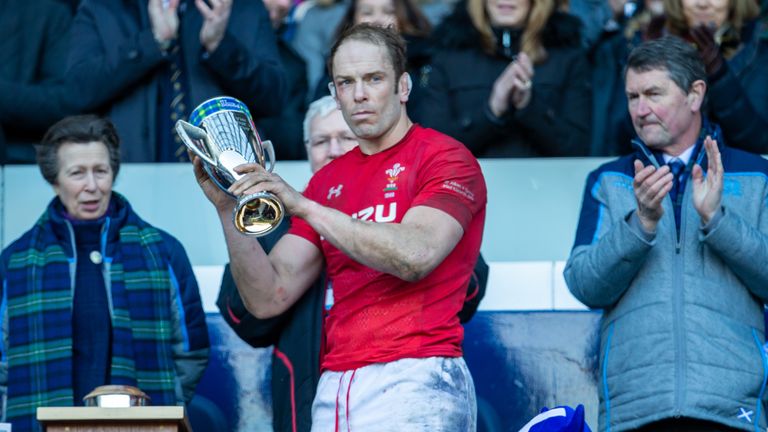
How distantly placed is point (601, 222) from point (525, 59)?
1.25 m

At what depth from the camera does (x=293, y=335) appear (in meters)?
4.94

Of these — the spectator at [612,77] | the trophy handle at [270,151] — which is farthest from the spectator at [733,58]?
the trophy handle at [270,151]

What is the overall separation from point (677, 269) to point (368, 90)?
3.85 feet

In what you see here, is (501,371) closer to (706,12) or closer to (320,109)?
(320,109)

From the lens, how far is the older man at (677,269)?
4918 millimetres

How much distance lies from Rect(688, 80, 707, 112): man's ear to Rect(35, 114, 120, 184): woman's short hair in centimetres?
200

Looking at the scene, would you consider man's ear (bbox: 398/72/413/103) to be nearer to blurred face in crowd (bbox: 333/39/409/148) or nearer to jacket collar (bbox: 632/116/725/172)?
blurred face in crowd (bbox: 333/39/409/148)

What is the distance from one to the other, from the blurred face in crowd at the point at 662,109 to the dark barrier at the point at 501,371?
3.64 feet

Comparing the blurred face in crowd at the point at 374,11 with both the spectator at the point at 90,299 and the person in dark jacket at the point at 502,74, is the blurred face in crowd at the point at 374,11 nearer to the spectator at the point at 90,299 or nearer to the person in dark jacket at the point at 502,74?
the person in dark jacket at the point at 502,74

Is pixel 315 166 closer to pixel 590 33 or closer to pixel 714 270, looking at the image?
pixel 714 270

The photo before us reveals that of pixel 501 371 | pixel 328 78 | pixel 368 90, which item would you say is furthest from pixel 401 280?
pixel 328 78

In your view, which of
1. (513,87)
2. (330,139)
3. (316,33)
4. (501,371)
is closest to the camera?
(330,139)

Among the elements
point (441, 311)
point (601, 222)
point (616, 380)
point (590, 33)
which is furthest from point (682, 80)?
point (590, 33)

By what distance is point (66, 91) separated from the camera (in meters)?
6.86
